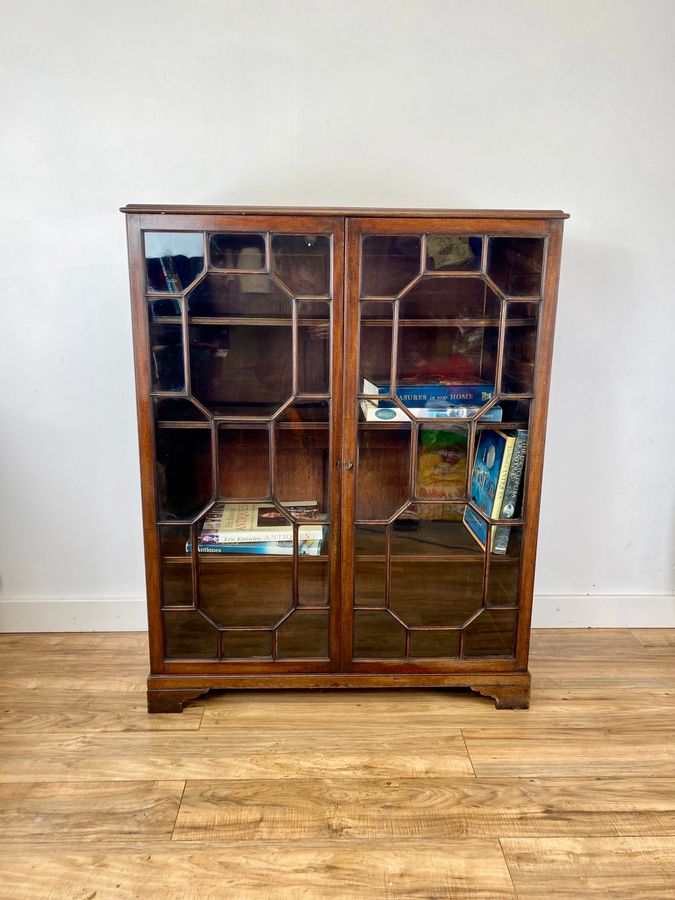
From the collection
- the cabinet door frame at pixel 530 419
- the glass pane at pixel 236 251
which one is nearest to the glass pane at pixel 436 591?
the cabinet door frame at pixel 530 419

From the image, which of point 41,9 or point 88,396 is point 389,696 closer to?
point 88,396

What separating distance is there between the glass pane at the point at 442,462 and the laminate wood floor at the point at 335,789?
551 millimetres

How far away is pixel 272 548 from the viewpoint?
1748 mm

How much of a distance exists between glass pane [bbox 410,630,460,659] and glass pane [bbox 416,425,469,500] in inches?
14.2

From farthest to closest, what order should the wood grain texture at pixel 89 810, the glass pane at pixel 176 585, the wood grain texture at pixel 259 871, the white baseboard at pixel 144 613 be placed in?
the white baseboard at pixel 144 613 → the glass pane at pixel 176 585 → the wood grain texture at pixel 89 810 → the wood grain texture at pixel 259 871

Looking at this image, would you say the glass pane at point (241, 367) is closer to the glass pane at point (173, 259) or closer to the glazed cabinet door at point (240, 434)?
Answer: the glazed cabinet door at point (240, 434)

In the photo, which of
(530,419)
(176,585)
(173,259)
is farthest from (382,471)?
(173,259)

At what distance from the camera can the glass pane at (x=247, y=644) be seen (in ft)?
5.80

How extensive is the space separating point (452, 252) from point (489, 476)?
53 centimetres

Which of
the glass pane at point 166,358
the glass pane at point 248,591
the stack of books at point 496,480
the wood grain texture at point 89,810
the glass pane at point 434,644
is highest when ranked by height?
the glass pane at point 166,358

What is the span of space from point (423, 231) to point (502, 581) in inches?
33.9

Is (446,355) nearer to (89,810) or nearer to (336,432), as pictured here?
(336,432)

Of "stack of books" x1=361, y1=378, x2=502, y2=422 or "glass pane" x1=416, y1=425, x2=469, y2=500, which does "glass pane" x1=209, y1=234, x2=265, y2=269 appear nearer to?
"stack of books" x1=361, y1=378, x2=502, y2=422

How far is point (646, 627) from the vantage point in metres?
2.20
